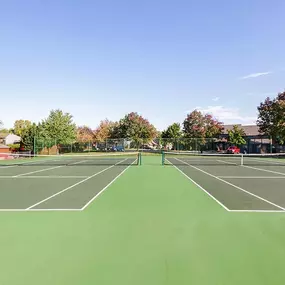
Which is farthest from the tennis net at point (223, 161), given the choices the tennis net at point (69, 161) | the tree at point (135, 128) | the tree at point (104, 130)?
the tree at point (104, 130)

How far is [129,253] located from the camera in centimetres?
418

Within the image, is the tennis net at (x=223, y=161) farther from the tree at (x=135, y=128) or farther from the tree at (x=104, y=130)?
the tree at (x=104, y=130)

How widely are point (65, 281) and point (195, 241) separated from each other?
214 centimetres

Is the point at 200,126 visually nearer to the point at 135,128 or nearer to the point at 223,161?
the point at 135,128

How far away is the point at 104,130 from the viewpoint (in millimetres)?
75312

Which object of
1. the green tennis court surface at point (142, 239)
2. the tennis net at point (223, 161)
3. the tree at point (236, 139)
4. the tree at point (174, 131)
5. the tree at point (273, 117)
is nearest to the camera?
the green tennis court surface at point (142, 239)

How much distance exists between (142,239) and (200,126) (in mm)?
58417

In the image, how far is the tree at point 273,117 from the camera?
4156cm

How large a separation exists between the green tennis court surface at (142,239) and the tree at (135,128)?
50.4 m

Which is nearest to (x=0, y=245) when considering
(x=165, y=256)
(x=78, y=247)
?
(x=78, y=247)

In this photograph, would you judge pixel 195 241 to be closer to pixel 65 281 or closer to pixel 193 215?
pixel 193 215

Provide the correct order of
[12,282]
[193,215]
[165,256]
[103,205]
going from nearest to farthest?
[12,282], [165,256], [193,215], [103,205]

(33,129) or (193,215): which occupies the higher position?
(33,129)

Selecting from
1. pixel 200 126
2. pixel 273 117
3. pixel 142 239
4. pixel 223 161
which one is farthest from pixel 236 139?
pixel 142 239
